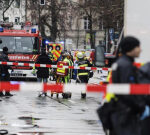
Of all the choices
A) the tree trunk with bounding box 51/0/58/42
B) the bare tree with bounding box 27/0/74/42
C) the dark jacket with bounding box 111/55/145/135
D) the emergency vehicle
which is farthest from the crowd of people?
the tree trunk with bounding box 51/0/58/42

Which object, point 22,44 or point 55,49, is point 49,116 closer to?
point 22,44

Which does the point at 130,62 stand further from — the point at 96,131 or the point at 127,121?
the point at 96,131

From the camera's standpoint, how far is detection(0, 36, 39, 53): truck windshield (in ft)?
96.4

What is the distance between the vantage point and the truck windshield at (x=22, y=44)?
1157 inches

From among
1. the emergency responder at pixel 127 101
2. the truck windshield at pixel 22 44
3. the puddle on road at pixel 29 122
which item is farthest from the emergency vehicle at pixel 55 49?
the emergency responder at pixel 127 101

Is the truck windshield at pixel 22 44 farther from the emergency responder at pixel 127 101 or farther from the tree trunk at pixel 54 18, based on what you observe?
the tree trunk at pixel 54 18

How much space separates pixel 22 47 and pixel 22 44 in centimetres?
18

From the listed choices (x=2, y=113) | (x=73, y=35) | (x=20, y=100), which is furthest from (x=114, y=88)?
(x=73, y=35)

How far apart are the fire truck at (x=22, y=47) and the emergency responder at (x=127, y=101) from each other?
22077 mm

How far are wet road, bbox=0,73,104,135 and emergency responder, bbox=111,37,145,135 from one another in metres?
4.83

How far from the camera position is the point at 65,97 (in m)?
20.5

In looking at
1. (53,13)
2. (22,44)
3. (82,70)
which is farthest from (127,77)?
(53,13)

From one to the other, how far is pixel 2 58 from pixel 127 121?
14.2 m

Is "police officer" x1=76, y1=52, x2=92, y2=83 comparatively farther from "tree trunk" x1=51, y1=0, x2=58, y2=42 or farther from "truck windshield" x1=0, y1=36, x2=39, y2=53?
"tree trunk" x1=51, y1=0, x2=58, y2=42
